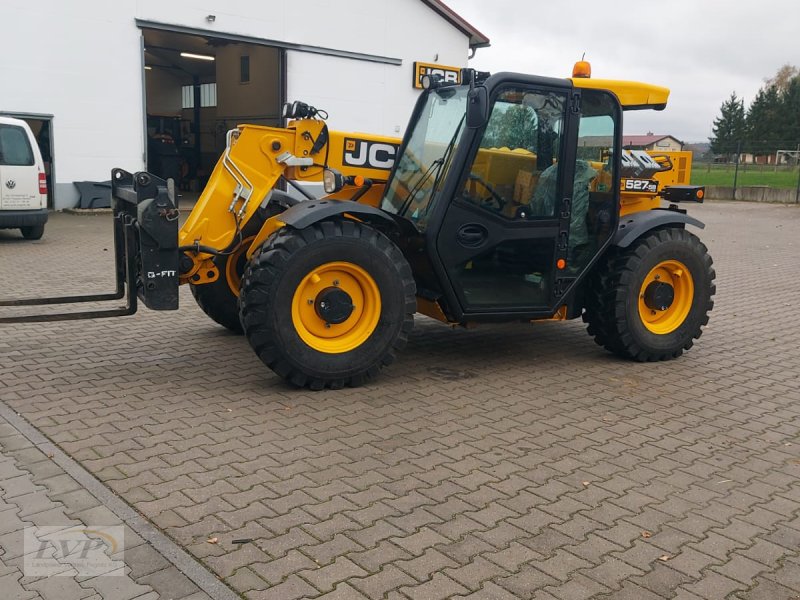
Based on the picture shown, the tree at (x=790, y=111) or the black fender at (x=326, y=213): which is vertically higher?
the tree at (x=790, y=111)

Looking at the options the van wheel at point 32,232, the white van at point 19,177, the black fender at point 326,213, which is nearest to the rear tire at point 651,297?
the black fender at point 326,213

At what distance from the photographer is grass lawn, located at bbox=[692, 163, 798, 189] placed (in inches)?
1200

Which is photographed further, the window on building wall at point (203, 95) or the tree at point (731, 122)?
the tree at point (731, 122)

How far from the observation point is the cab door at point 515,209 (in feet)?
19.6

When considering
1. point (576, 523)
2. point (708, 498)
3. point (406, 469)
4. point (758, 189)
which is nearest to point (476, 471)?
point (406, 469)

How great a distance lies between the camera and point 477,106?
5613 mm

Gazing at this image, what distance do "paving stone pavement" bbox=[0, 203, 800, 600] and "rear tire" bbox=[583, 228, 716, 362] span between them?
0.21 m

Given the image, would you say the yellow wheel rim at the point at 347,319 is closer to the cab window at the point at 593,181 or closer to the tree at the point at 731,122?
the cab window at the point at 593,181

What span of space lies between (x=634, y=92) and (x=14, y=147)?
426 inches

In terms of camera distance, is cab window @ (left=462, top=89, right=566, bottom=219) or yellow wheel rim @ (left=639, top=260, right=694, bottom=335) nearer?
cab window @ (left=462, top=89, right=566, bottom=219)

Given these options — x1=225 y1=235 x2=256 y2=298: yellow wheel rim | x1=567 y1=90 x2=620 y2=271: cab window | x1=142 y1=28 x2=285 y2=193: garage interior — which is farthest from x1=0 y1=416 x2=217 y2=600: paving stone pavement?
x1=142 y1=28 x2=285 y2=193: garage interior

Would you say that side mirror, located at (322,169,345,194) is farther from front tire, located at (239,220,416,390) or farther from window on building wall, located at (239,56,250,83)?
window on building wall, located at (239,56,250,83)

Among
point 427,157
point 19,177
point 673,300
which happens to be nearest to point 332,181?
point 427,157

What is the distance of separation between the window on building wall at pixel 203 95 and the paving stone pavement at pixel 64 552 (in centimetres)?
2760
